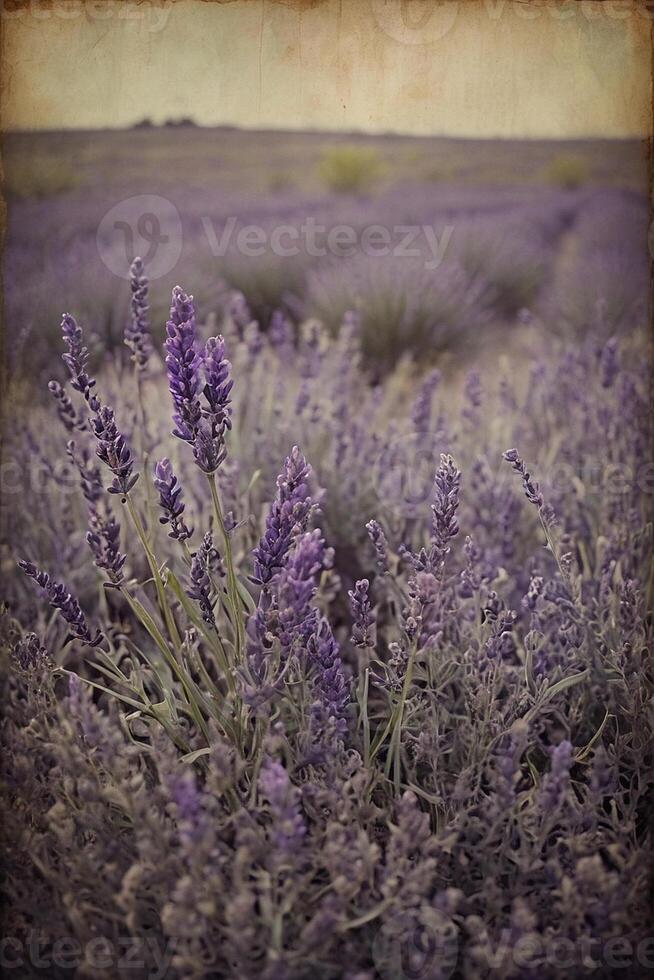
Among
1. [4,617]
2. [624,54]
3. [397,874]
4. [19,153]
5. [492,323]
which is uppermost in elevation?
[624,54]

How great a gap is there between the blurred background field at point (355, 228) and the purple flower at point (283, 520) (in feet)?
4.13

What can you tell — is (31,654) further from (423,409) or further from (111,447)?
(423,409)

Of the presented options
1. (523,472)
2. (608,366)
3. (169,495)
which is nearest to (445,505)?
(523,472)

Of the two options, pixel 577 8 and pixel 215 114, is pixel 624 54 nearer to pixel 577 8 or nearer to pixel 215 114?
pixel 577 8

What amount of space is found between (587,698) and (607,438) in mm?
776

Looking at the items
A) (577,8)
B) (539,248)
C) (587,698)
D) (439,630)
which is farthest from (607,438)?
(539,248)

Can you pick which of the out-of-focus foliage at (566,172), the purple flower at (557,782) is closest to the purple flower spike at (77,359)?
the purple flower at (557,782)

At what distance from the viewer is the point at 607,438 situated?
6.73 ft

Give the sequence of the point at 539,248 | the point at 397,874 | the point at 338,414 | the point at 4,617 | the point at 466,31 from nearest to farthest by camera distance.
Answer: the point at 397,874 → the point at 4,617 → the point at 466,31 → the point at 338,414 → the point at 539,248

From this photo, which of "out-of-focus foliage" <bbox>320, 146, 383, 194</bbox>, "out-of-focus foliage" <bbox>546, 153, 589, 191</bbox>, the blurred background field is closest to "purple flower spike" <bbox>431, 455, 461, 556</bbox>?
the blurred background field

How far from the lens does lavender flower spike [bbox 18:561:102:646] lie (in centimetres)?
118

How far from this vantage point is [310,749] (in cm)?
117

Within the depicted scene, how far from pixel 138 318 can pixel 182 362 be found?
1.44ft

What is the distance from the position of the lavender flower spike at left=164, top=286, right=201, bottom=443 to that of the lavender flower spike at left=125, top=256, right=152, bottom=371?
1.12 feet
